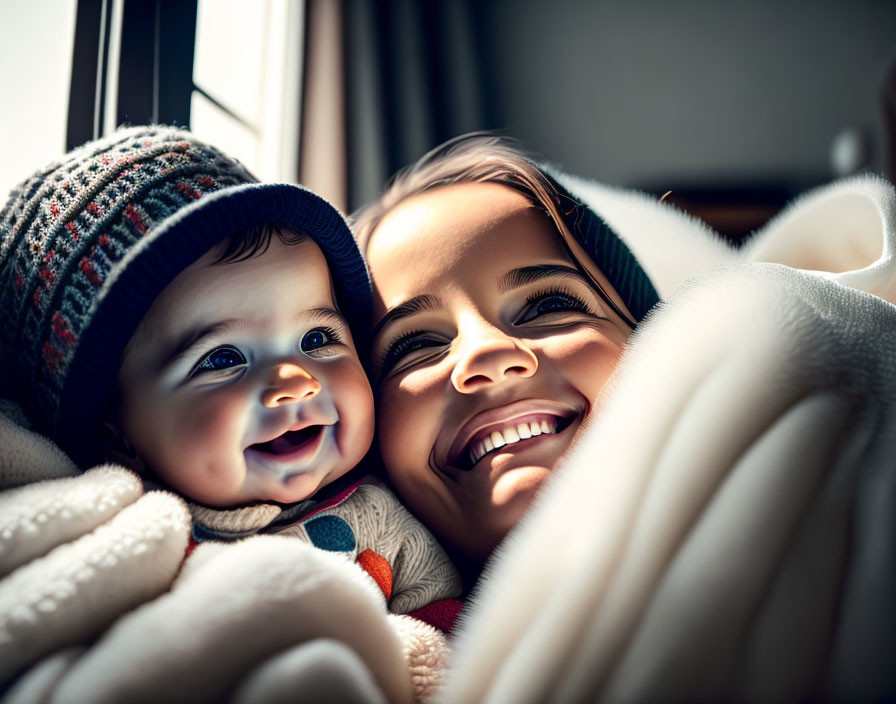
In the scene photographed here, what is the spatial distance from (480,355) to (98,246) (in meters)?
0.34

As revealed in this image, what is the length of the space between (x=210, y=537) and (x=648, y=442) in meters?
0.40

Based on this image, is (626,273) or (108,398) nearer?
(108,398)

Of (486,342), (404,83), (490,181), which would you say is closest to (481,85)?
(404,83)

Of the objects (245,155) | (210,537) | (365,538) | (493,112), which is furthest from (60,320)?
(493,112)

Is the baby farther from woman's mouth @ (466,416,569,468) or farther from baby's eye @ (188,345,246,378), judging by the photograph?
woman's mouth @ (466,416,569,468)

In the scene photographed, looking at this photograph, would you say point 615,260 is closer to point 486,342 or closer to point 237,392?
point 486,342

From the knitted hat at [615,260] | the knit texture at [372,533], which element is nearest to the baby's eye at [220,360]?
the knit texture at [372,533]

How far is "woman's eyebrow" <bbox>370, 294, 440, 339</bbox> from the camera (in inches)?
26.6

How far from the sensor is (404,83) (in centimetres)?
200

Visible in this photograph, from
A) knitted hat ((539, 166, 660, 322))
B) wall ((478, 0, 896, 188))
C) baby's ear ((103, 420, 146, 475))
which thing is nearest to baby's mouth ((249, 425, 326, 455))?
baby's ear ((103, 420, 146, 475))

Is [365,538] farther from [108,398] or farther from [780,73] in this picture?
[780,73]

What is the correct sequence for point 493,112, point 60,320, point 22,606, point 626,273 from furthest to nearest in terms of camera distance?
point 493,112, point 626,273, point 60,320, point 22,606

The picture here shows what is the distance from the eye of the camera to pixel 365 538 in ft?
2.02

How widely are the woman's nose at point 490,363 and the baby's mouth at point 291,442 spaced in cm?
14
